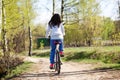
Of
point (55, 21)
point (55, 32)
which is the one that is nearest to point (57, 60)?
point (55, 32)

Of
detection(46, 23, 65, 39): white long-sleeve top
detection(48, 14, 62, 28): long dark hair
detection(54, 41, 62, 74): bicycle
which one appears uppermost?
detection(48, 14, 62, 28): long dark hair

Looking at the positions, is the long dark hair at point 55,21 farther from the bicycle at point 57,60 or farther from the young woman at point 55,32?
the bicycle at point 57,60

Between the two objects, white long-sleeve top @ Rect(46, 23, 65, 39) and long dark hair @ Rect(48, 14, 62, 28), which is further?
long dark hair @ Rect(48, 14, 62, 28)

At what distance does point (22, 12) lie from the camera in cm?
2358

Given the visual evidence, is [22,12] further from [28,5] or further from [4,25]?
[4,25]

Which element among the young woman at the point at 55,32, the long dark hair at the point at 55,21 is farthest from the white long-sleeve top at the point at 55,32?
the long dark hair at the point at 55,21

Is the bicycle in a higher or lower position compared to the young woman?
lower

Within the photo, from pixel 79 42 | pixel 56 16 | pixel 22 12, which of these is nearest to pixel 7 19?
pixel 22 12

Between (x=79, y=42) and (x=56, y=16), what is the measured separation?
4058 centimetres

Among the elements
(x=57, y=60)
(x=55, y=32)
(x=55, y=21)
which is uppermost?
(x=55, y=21)

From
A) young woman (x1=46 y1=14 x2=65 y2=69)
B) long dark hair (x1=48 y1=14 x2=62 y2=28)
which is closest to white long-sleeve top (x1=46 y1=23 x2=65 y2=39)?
young woman (x1=46 y1=14 x2=65 y2=69)

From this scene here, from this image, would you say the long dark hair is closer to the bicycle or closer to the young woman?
the young woman

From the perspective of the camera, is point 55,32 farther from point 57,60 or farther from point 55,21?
point 57,60

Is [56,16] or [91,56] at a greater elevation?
[56,16]
